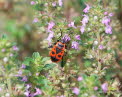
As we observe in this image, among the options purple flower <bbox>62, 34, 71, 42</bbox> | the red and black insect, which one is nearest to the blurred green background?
the red and black insect

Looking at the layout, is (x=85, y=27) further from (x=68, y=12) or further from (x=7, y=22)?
(x=7, y=22)

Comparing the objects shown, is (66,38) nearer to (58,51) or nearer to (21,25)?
(58,51)

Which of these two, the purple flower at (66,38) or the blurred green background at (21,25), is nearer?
the purple flower at (66,38)

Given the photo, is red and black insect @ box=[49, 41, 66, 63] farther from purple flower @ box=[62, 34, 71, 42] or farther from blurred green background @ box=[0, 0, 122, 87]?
blurred green background @ box=[0, 0, 122, 87]

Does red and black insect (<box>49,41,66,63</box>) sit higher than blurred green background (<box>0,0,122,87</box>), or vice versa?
blurred green background (<box>0,0,122,87</box>)

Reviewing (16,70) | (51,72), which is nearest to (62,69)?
(51,72)

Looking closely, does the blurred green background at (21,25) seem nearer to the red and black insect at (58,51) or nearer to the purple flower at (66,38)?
the red and black insect at (58,51)

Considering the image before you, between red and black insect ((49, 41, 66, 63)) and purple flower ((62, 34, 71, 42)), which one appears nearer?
purple flower ((62, 34, 71, 42))

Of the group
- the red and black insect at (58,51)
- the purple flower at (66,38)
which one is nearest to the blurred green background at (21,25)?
the red and black insect at (58,51)

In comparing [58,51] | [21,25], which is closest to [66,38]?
[58,51]
